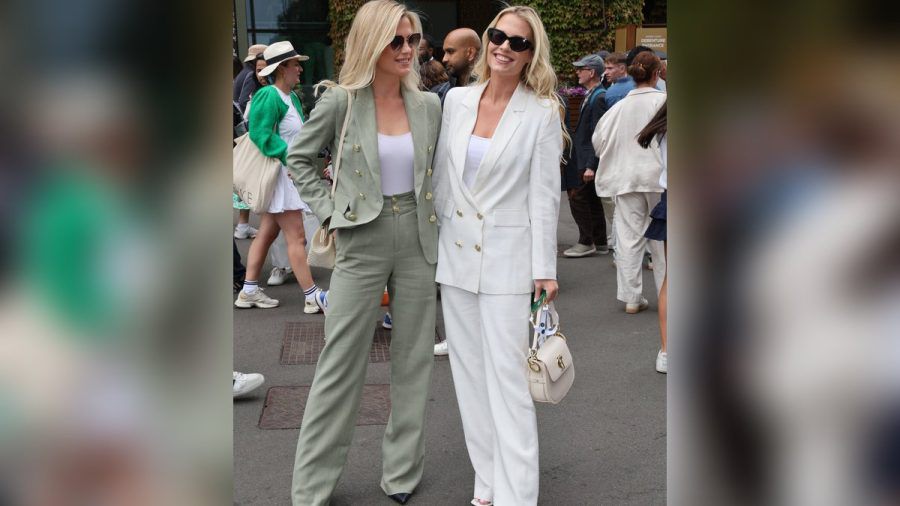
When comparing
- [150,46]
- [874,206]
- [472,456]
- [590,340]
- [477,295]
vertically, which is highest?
[150,46]

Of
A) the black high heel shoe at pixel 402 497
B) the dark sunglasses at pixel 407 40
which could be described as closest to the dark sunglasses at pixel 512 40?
the dark sunglasses at pixel 407 40

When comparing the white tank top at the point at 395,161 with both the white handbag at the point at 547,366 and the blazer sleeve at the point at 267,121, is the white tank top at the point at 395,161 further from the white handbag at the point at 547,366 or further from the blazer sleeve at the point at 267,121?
→ the blazer sleeve at the point at 267,121

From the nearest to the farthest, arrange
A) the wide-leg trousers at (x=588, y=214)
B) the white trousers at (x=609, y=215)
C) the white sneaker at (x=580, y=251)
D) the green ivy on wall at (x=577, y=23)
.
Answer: the wide-leg trousers at (x=588, y=214) < the white sneaker at (x=580, y=251) < the white trousers at (x=609, y=215) < the green ivy on wall at (x=577, y=23)

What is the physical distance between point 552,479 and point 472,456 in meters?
0.63

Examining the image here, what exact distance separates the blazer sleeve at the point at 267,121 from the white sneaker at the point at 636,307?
2977 mm

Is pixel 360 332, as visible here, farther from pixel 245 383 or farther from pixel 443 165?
pixel 245 383

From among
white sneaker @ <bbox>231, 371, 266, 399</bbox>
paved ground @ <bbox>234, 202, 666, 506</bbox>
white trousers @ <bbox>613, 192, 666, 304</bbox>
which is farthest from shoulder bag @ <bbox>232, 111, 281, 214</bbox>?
white trousers @ <bbox>613, 192, 666, 304</bbox>

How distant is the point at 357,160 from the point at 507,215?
0.64 metres

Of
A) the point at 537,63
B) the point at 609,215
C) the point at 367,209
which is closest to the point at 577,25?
the point at 609,215

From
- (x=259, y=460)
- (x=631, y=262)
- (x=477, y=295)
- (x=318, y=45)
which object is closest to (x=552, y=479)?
(x=477, y=295)

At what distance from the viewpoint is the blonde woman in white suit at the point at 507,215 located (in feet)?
12.0

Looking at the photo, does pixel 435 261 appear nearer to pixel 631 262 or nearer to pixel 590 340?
pixel 590 340

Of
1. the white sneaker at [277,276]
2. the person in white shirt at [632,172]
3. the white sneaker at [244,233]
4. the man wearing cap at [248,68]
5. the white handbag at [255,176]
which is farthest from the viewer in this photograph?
the white sneaker at [244,233]

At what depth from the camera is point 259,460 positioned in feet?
15.0
